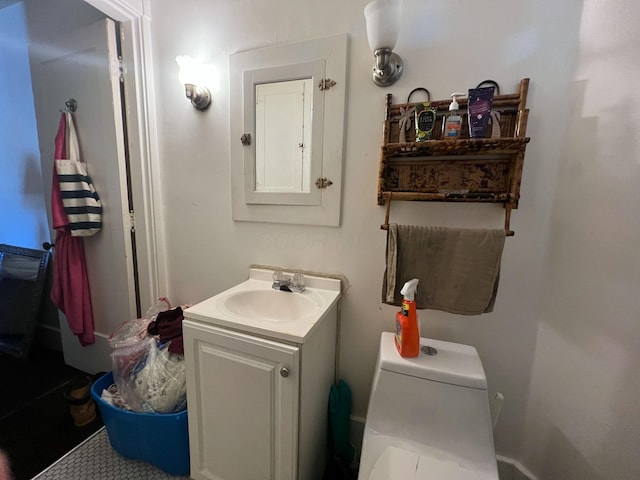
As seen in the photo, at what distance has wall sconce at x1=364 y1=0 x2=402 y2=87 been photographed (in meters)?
0.84

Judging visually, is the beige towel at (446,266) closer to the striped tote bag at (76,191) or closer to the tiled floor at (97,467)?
the tiled floor at (97,467)

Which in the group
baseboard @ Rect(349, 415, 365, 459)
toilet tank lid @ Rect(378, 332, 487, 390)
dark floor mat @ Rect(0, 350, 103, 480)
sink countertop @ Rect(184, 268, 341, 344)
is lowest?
dark floor mat @ Rect(0, 350, 103, 480)

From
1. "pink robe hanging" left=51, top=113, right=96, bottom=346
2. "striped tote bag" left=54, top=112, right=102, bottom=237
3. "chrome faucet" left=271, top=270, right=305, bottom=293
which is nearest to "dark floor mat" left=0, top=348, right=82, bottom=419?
"pink robe hanging" left=51, top=113, right=96, bottom=346

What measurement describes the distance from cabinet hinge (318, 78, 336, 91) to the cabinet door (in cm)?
103

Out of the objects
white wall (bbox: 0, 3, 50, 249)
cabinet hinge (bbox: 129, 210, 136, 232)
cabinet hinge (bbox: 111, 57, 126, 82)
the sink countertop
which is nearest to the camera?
the sink countertop

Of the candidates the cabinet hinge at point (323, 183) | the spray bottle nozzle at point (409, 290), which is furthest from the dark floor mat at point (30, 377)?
the spray bottle nozzle at point (409, 290)

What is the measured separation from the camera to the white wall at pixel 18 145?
1773 mm

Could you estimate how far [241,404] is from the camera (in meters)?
0.92

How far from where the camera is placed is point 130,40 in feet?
4.24

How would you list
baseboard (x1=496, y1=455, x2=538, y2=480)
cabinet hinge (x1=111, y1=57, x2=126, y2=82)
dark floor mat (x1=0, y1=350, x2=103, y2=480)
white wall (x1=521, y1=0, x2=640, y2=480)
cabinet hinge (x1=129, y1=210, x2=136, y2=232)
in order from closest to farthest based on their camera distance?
white wall (x1=521, y1=0, x2=640, y2=480)
baseboard (x1=496, y1=455, x2=538, y2=480)
dark floor mat (x1=0, y1=350, x2=103, y2=480)
cabinet hinge (x1=111, y1=57, x2=126, y2=82)
cabinet hinge (x1=129, y1=210, x2=136, y2=232)

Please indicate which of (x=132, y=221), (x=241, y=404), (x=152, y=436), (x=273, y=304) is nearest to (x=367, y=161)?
(x=273, y=304)

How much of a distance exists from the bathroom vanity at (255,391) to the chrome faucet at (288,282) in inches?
4.2

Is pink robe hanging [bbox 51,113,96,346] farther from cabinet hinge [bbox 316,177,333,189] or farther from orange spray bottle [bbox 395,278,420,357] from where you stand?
orange spray bottle [bbox 395,278,420,357]

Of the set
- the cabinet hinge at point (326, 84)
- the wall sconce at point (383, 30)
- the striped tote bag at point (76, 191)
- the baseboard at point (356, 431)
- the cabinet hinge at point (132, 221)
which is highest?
the wall sconce at point (383, 30)
